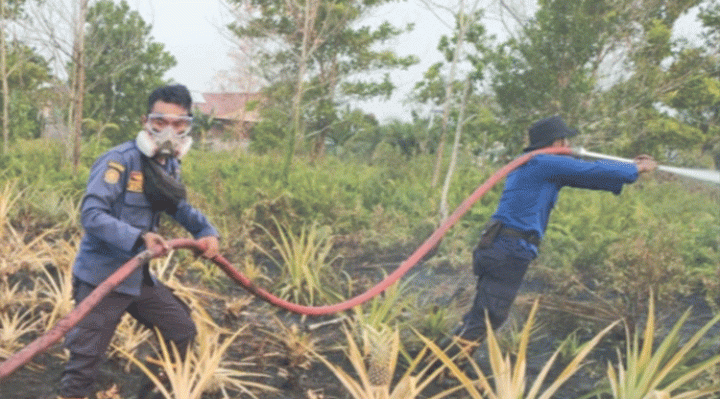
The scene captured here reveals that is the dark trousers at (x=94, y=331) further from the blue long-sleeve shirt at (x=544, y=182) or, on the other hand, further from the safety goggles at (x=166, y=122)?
the blue long-sleeve shirt at (x=544, y=182)

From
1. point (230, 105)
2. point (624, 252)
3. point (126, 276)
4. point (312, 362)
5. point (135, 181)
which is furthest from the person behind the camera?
point (230, 105)

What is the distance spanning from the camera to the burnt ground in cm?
392

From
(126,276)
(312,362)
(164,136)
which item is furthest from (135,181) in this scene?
(312,362)

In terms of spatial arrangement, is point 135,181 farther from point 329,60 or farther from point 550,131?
point 329,60

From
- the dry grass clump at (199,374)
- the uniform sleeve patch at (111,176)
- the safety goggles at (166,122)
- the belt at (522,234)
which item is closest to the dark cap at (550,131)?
the belt at (522,234)

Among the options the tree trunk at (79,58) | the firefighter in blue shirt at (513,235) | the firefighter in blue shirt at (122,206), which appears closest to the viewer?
the firefighter in blue shirt at (122,206)

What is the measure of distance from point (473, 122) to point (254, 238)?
3.73 meters

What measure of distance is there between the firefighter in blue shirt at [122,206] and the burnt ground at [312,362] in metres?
0.47

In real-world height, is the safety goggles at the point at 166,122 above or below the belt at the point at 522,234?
above

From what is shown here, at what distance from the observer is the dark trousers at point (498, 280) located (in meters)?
4.14

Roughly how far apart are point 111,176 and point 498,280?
218 centimetres

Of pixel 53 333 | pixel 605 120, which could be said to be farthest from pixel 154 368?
pixel 605 120

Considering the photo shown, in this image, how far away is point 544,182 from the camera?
13.5ft

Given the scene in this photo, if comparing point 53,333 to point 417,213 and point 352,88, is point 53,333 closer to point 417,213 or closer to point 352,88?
point 417,213
